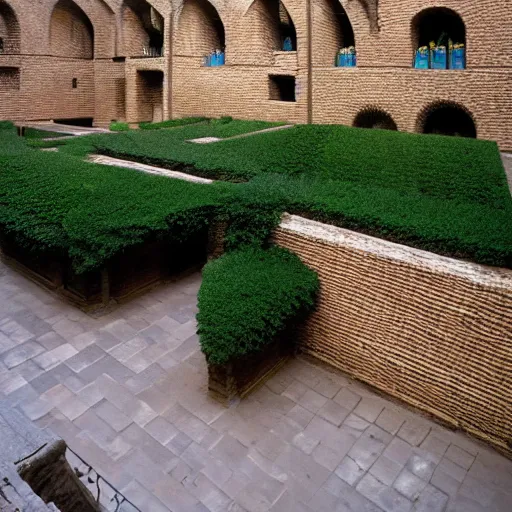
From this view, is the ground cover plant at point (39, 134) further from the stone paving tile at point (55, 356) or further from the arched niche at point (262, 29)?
the stone paving tile at point (55, 356)

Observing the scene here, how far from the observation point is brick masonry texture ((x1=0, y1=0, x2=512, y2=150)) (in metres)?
10.8

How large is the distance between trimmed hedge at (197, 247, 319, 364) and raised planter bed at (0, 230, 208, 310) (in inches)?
64.7

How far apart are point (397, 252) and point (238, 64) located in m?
11.4

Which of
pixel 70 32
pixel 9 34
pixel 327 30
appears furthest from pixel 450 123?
pixel 9 34

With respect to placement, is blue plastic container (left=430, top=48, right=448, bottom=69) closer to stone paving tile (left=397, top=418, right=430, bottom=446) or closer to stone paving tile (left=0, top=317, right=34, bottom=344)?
stone paving tile (left=397, top=418, right=430, bottom=446)

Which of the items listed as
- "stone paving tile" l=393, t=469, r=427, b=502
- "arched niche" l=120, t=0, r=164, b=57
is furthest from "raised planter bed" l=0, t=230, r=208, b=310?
"arched niche" l=120, t=0, r=164, b=57

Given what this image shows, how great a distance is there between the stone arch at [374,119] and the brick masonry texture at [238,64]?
0.16 meters

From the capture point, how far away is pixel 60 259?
24.7 feet

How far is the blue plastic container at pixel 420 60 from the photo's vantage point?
11.8 meters

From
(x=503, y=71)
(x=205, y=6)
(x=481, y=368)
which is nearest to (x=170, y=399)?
(x=481, y=368)

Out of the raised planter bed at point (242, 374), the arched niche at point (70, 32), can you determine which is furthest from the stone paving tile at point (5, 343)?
the arched niche at point (70, 32)

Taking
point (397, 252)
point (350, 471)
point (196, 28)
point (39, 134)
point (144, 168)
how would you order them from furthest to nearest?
point (196, 28)
point (39, 134)
point (144, 168)
point (397, 252)
point (350, 471)

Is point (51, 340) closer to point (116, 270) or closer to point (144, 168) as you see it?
point (116, 270)

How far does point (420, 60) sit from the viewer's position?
1184 cm
